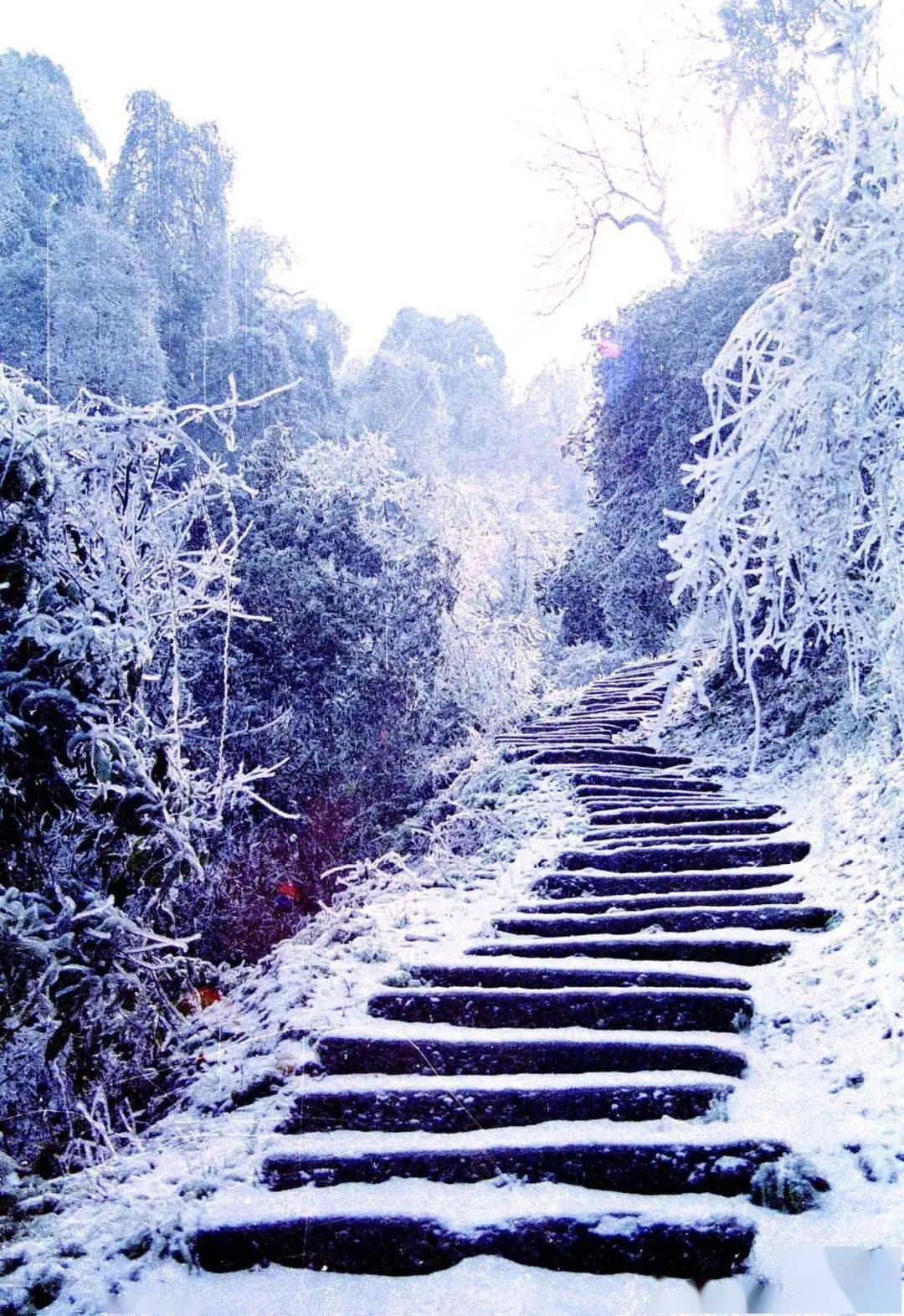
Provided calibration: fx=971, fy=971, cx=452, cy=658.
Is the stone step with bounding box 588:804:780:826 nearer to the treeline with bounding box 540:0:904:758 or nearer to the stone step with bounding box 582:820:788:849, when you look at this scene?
the stone step with bounding box 582:820:788:849

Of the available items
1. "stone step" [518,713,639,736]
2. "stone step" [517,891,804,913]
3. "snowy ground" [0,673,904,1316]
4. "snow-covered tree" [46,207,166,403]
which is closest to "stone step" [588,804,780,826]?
"snowy ground" [0,673,904,1316]

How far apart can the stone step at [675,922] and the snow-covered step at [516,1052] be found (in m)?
0.99

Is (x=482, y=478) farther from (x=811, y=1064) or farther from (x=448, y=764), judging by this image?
(x=811, y=1064)

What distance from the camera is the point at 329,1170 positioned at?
277 cm

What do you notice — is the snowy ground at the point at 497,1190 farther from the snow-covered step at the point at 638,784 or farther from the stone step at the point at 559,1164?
the snow-covered step at the point at 638,784

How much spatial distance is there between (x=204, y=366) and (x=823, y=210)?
21611mm

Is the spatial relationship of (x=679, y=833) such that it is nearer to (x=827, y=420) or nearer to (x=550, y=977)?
(x=550, y=977)

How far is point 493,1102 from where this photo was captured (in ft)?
9.74

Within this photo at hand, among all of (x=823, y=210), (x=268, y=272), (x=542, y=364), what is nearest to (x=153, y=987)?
(x=823, y=210)

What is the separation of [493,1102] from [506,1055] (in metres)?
0.26

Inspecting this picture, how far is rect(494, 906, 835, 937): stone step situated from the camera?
4117 millimetres

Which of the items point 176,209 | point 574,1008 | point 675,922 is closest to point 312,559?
point 675,922

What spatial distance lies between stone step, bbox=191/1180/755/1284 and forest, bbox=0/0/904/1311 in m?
0.53

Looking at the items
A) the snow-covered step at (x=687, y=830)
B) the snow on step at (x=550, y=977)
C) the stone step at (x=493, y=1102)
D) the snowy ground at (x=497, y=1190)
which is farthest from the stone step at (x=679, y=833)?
the stone step at (x=493, y=1102)
